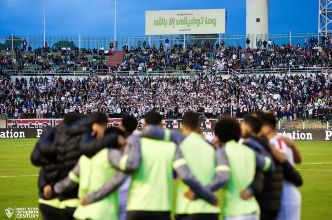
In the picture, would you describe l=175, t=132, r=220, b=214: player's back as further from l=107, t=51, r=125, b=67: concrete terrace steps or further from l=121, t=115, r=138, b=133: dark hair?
l=107, t=51, r=125, b=67: concrete terrace steps

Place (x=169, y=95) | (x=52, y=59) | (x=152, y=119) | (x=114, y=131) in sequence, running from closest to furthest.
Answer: (x=152, y=119) → (x=114, y=131) → (x=169, y=95) → (x=52, y=59)

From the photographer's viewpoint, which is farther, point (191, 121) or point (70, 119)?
point (70, 119)

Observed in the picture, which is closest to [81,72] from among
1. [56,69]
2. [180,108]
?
[56,69]

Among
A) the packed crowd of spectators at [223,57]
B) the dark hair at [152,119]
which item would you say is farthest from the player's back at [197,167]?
the packed crowd of spectators at [223,57]

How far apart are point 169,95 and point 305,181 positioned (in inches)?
1601

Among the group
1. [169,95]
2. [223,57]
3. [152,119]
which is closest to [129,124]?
[152,119]

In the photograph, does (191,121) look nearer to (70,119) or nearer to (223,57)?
(70,119)

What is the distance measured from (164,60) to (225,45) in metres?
8.12

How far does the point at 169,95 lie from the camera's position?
6531cm

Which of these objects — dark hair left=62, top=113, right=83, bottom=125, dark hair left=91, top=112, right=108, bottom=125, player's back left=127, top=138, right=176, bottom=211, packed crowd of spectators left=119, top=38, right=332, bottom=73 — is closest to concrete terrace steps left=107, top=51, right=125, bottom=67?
packed crowd of spectators left=119, top=38, right=332, bottom=73

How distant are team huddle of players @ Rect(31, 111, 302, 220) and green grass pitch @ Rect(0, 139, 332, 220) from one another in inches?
307

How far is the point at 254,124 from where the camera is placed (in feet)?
31.9

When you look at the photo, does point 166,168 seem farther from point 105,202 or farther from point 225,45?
point 225,45

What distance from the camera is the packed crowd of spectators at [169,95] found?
58531mm
